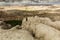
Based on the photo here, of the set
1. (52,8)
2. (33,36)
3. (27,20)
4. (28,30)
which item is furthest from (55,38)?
(52,8)

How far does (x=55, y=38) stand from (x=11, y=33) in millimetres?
599

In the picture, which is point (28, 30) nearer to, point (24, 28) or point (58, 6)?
point (24, 28)

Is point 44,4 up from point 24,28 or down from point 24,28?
up

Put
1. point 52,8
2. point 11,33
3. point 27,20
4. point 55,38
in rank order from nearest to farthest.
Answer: point 55,38 → point 11,33 → point 27,20 → point 52,8

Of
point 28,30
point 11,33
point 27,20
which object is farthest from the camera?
point 27,20

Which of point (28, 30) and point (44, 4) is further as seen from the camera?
point (44, 4)

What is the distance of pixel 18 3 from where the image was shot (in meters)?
Answer: 2.78

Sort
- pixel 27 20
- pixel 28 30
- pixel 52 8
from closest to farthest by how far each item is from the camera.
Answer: pixel 28 30
pixel 27 20
pixel 52 8

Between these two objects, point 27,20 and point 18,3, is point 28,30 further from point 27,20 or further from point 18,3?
point 18,3

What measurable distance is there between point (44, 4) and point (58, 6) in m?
0.23

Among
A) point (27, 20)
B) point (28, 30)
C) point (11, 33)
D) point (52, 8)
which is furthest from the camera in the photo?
point (52, 8)

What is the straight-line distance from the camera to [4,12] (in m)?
2.62

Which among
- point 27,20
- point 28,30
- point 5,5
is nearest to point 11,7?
point 5,5

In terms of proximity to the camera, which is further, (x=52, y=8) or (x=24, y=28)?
(x=52, y=8)
